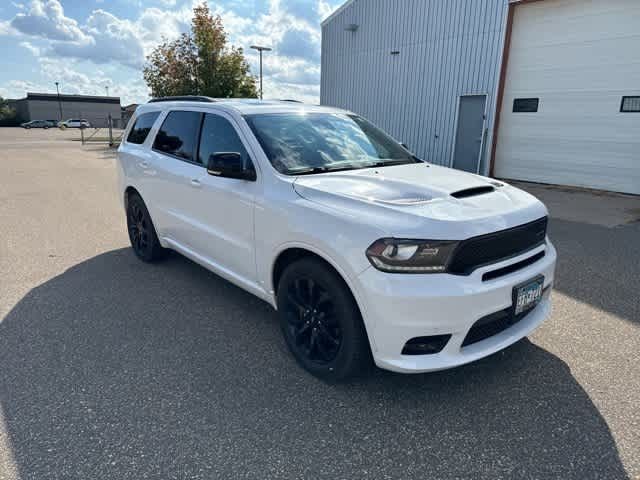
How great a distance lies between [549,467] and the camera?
2271 millimetres

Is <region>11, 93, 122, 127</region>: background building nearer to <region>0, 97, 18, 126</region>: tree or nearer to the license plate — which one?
<region>0, 97, 18, 126</region>: tree

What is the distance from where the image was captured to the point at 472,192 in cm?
302

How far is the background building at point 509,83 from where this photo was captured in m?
10.2

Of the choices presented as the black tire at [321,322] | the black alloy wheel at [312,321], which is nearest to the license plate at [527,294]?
the black tire at [321,322]

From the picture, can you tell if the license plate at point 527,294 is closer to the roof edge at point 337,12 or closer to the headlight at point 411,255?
the headlight at point 411,255

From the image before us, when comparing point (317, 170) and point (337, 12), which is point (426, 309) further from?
point (337, 12)

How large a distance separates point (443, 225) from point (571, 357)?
1.72 meters

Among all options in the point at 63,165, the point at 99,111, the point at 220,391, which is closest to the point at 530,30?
the point at 220,391

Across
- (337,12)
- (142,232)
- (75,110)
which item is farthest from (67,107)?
(142,232)

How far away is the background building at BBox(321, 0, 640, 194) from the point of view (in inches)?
401

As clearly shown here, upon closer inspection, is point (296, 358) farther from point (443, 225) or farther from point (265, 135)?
point (265, 135)

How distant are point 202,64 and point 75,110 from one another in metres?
80.6

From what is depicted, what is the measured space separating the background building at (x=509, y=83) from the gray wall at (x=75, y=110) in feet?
263

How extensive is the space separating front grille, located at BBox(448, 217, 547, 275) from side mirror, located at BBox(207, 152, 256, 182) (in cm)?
160
